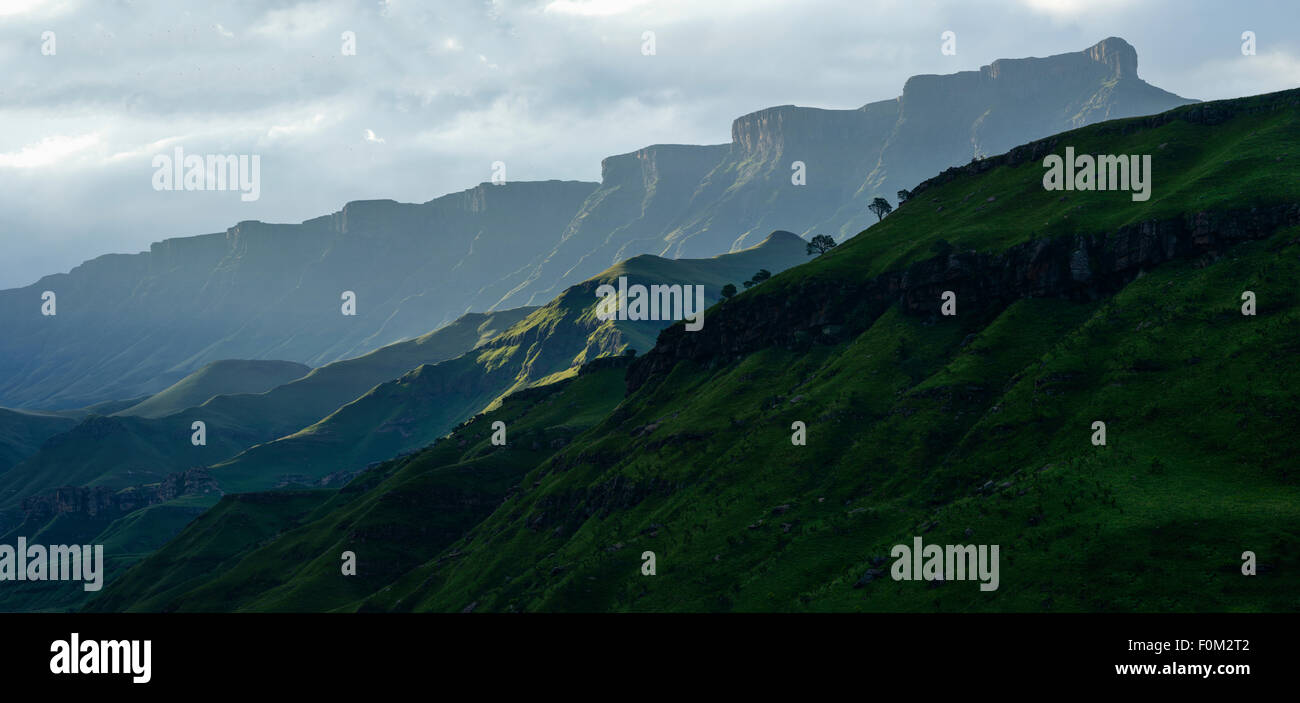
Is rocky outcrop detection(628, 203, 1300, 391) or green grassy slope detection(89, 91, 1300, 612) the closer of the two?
green grassy slope detection(89, 91, 1300, 612)

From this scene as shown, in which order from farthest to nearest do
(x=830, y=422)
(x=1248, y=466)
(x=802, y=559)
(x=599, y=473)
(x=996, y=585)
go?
(x=599, y=473)
(x=830, y=422)
(x=802, y=559)
(x=1248, y=466)
(x=996, y=585)

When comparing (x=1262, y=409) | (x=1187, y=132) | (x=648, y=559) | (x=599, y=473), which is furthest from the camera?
(x=599, y=473)

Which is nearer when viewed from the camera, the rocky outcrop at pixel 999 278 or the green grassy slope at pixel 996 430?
the green grassy slope at pixel 996 430

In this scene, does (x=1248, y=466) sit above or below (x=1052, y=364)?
below

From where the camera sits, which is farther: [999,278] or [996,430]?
[999,278]

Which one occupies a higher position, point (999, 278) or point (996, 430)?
point (999, 278)

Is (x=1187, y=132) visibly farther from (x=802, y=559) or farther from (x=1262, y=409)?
(x=802, y=559)

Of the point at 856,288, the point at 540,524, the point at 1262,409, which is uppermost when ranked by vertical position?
the point at 856,288

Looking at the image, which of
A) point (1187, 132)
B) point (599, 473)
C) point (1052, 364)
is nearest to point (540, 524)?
point (599, 473)
